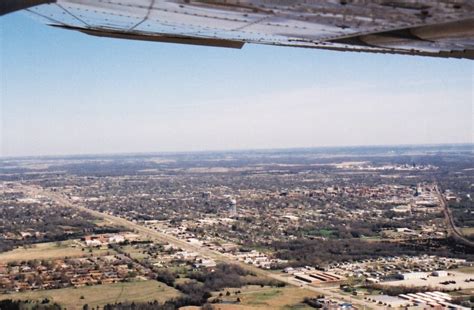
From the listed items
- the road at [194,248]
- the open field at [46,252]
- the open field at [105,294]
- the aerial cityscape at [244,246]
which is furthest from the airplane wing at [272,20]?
the open field at [46,252]

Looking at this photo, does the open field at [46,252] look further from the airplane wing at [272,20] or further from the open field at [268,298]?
the airplane wing at [272,20]

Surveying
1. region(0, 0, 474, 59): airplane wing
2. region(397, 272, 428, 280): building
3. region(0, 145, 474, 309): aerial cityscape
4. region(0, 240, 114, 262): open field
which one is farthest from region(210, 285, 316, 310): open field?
region(0, 0, 474, 59): airplane wing

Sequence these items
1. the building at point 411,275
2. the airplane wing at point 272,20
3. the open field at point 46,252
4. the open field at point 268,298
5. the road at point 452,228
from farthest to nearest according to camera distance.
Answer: the road at point 452,228 → the open field at point 46,252 → the building at point 411,275 → the open field at point 268,298 → the airplane wing at point 272,20

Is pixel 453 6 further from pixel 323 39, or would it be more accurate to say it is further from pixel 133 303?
pixel 133 303

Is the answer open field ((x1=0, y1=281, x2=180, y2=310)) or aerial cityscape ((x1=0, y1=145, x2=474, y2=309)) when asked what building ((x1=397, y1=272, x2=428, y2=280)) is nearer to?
aerial cityscape ((x1=0, y1=145, x2=474, y2=309))

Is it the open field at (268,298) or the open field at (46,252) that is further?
the open field at (46,252)
